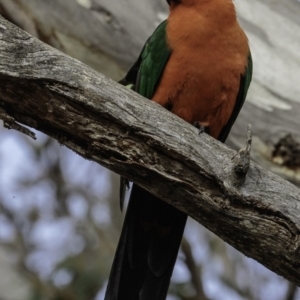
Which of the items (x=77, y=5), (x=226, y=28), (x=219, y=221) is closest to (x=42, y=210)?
(x=77, y=5)

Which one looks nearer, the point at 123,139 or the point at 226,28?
the point at 123,139

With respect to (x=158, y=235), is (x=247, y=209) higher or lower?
higher

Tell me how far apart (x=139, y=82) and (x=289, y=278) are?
1969 mm

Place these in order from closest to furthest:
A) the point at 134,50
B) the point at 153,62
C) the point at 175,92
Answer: the point at 175,92, the point at 153,62, the point at 134,50

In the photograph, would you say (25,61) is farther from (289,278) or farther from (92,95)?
(289,278)

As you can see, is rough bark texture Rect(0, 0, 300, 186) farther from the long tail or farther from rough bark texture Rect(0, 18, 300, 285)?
rough bark texture Rect(0, 18, 300, 285)

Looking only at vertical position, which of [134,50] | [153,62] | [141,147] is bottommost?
[141,147]

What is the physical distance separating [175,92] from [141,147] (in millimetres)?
1051

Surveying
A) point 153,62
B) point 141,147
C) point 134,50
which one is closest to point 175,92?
point 153,62

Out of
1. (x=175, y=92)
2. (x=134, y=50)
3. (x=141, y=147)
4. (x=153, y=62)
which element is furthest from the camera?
(x=134, y=50)

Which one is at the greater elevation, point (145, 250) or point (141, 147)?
point (141, 147)

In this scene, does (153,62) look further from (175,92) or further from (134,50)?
(134,50)

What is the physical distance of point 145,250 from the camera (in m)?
4.74

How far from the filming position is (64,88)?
3625 mm
